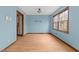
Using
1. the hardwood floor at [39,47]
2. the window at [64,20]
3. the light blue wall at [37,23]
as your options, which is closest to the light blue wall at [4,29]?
the hardwood floor at [39,47]

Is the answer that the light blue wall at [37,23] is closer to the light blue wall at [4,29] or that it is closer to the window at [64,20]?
the window at [64,20]

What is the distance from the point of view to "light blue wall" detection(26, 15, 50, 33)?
47.3 ft

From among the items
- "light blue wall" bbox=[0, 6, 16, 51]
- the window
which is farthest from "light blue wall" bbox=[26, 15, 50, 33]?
"light blue wall" bbox=[0, 6, 16, 51]

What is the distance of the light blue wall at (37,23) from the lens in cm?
1441

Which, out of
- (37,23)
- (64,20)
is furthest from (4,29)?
(37,23)

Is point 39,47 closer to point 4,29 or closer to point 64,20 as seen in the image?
point 4,29

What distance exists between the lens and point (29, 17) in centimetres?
1445

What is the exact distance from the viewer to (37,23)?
14578 mm
